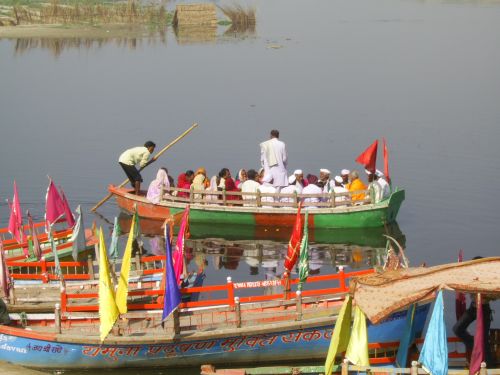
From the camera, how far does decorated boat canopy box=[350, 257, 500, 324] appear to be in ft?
43.7

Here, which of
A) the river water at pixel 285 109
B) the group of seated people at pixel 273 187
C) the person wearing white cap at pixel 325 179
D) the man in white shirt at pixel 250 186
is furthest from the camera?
the river water at pixel 285 109

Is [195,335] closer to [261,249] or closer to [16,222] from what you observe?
[16,222]

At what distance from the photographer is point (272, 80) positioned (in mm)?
48875

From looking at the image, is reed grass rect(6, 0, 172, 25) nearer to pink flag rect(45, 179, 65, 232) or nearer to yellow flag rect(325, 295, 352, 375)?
pink flag rect(45, 179, 65, 232)

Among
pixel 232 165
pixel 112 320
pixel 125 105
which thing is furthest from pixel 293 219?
pixel 125 105

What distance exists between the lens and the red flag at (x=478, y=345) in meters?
13.3

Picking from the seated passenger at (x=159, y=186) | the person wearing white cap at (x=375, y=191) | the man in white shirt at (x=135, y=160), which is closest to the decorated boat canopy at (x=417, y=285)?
the person wearing white cap at (x=375, y=191)

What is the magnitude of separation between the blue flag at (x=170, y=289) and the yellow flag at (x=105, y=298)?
736mm

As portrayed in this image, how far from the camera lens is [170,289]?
15.5 metres

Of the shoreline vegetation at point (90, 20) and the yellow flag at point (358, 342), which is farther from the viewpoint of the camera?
the shoreline vegetation at point (90, 20)

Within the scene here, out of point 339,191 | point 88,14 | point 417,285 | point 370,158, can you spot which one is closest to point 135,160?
point 339,191

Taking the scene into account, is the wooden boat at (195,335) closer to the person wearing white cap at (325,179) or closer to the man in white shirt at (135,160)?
the person wearing white cap at (325,179)

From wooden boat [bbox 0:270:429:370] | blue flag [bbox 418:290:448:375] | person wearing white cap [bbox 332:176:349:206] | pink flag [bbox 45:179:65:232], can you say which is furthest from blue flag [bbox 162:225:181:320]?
person wearing white cap [bbox 332:176:349:206]

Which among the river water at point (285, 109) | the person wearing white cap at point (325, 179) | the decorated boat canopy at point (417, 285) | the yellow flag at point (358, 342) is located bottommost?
the river water at point (285, 109)
